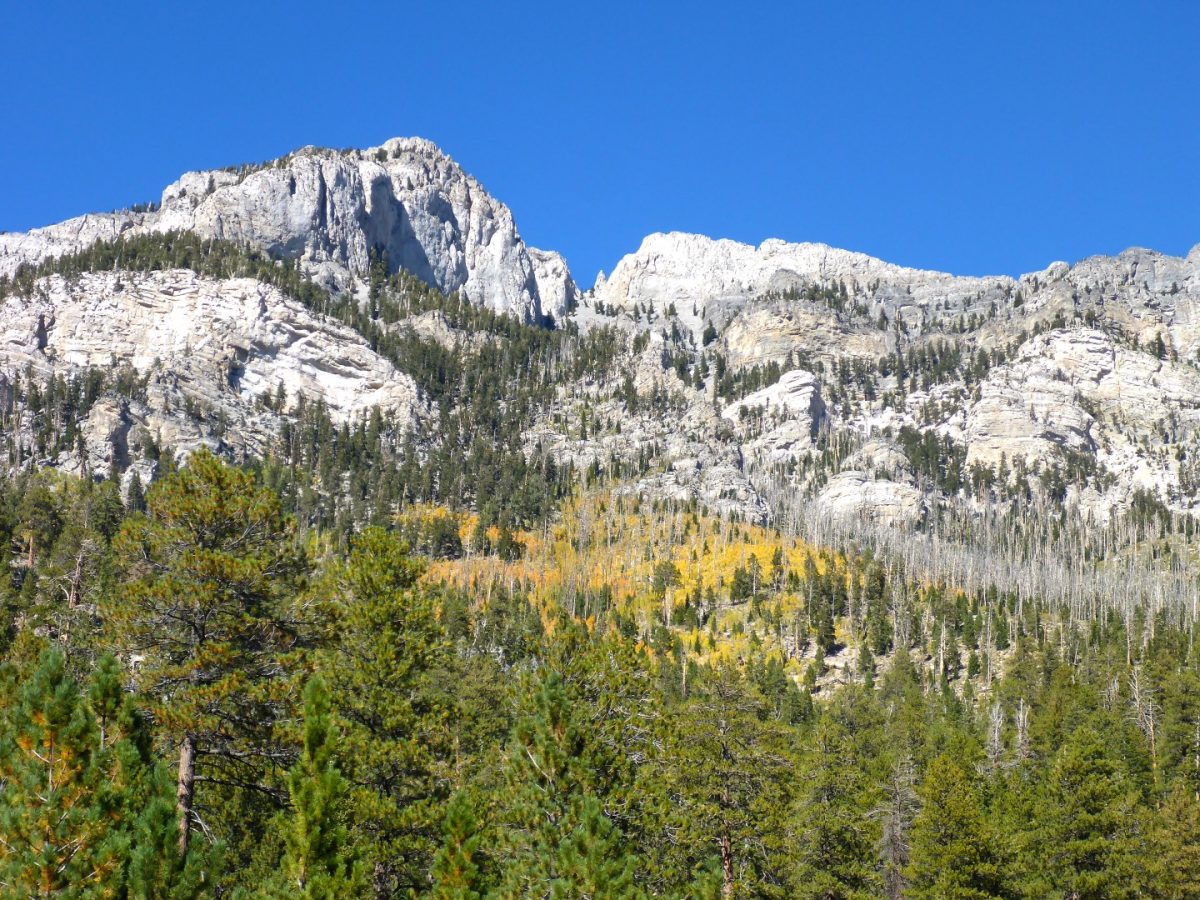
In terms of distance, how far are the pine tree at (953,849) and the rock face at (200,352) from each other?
139276mm

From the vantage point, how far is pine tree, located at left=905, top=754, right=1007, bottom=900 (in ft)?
126

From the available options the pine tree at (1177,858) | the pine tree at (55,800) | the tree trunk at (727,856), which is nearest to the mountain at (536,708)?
the pine tree at (55,800)

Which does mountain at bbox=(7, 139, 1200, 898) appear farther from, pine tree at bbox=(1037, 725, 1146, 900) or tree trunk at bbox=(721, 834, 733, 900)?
tree trunk at bbox=(721, 834, 733, 900)

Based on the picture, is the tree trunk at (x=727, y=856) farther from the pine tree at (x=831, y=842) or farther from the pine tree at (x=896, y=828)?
the pine tree at (x=896, y=828)

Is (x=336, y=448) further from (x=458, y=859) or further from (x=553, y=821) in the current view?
(x=458, y=859)

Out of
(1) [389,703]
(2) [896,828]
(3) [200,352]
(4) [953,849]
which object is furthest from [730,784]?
(3) [200,352]

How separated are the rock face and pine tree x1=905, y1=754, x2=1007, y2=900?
13928 cm

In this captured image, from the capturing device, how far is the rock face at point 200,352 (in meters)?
169

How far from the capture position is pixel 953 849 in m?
38.5

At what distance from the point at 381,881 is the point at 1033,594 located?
12704 cm

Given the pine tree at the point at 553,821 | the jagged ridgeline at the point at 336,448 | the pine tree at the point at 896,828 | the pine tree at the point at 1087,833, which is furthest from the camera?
the jagged ridgeline at the point at 336,448

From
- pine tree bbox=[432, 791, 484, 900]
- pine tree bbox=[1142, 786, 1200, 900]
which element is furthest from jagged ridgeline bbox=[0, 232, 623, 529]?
pine tree bbox=[432, 791, 484, 900]

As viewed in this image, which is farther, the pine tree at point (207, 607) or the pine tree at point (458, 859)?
the pine tree at point (207, 607)

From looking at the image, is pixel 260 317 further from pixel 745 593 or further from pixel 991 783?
pixel 991 783
